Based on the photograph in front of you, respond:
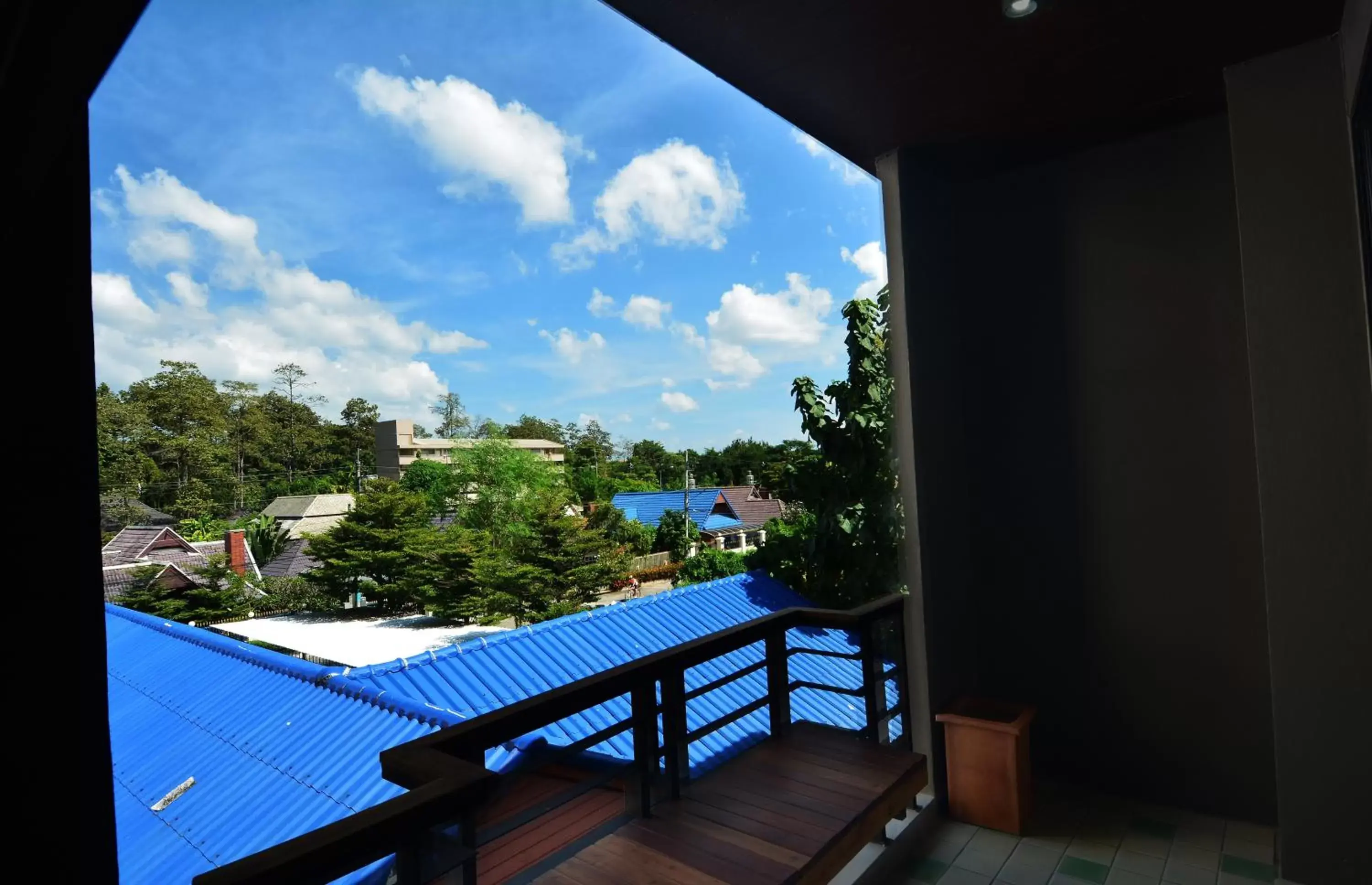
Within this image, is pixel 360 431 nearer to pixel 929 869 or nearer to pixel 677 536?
pixel 677 536

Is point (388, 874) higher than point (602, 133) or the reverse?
the reverse

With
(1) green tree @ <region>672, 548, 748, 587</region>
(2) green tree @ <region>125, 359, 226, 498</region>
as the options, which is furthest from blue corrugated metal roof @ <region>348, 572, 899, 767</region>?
(1) green tree @ <region>672, 548, 748, 587</region>

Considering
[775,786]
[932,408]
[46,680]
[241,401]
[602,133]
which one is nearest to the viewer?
[46,680]

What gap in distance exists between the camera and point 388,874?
3.85 metres

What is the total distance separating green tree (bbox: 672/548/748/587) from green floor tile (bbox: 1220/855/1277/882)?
14.0 metres

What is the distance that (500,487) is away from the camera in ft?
73.4

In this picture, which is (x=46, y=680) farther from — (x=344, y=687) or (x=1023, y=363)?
(x=344, y=687)

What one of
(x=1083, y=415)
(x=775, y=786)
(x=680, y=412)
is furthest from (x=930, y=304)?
(x=680, y=412)

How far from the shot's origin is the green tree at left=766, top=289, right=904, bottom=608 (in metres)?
6.72

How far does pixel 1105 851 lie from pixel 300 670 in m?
7.22

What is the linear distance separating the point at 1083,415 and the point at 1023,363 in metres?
0.32

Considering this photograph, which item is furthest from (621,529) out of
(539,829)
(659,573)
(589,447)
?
(539,829)

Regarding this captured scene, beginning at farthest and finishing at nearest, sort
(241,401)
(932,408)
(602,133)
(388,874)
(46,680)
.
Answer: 1. (602,133)
2. (241,401)
3. (388,874)
4. (932,408)
5. (46,680)

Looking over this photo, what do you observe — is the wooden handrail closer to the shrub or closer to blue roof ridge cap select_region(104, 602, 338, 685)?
blue roof ridge cap select_region(104, 602, 338, 685)
